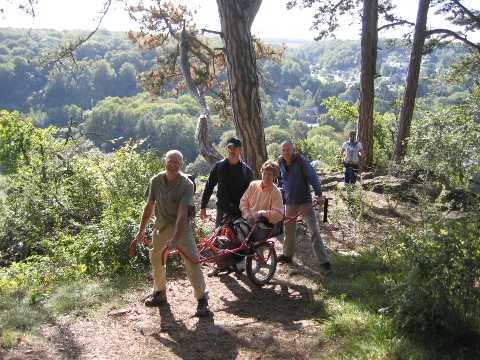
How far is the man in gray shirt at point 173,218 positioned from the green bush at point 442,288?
2126 millimetres

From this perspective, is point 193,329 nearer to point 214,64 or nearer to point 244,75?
point 244,75

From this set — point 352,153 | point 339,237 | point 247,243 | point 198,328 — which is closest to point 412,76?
point 352,153

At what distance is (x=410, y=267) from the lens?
4320mm

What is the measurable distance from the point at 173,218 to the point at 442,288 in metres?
2.75

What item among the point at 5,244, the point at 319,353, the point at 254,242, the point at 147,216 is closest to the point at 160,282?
the point at 147,216

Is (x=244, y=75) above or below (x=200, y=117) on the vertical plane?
above

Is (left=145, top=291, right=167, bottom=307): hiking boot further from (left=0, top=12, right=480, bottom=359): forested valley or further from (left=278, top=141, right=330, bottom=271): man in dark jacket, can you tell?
(left=278, top=141, right=330, bottom=271): man in dark jacket

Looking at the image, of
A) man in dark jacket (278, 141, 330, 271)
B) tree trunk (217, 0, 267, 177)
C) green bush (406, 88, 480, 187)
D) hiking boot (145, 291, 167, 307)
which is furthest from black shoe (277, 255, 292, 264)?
green bush (406, 88, 480, 187)

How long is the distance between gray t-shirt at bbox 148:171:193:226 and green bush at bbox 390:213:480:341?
2276 millimetres

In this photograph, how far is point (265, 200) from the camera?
6.00m

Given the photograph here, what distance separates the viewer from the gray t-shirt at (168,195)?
5.07 metres

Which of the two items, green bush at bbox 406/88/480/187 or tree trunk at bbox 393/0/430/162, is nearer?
green bush at bbox 406/88/480/187

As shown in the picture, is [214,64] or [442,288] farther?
[214,64]

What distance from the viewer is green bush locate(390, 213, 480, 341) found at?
3.90 m
